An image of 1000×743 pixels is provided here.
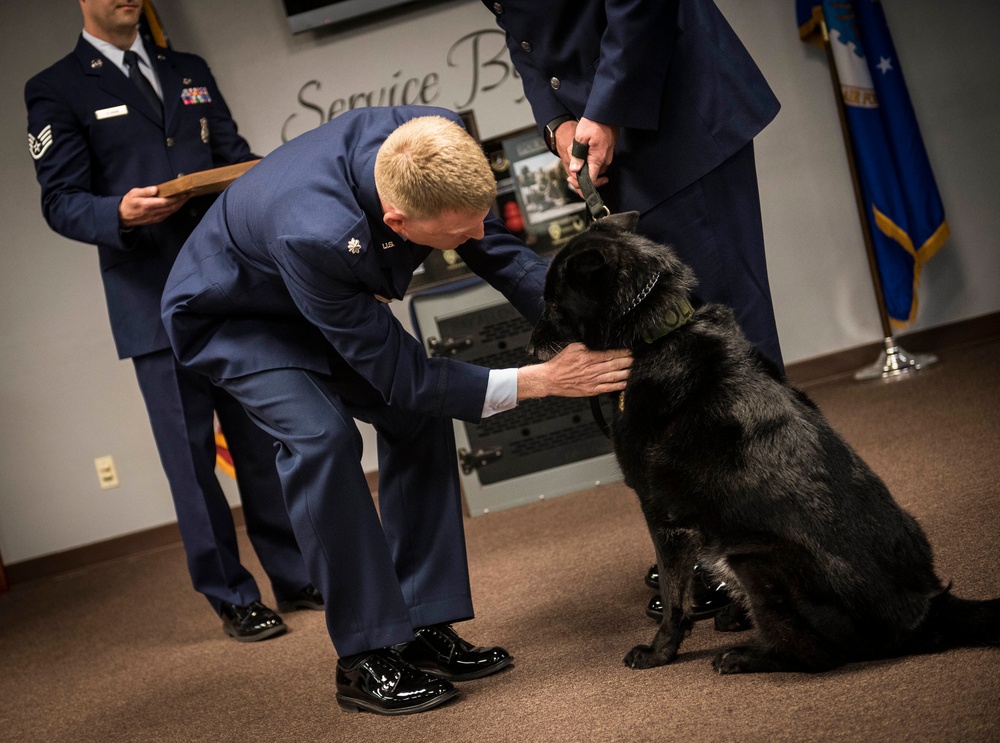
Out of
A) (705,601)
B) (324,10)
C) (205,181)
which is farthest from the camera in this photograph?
(324,10)

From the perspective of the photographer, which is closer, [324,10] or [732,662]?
[732,662]

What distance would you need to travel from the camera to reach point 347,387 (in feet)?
6.76

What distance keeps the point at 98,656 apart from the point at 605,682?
1815 mm

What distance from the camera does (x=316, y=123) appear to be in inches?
170

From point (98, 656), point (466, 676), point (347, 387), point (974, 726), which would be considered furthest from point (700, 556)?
point (98, 656)

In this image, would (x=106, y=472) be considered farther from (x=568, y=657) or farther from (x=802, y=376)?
(x=802, y=376)

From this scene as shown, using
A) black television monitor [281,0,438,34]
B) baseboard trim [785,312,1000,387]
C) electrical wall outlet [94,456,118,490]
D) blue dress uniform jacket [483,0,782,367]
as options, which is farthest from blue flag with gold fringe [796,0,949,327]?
electrical wall outlet [94,456,118,490]

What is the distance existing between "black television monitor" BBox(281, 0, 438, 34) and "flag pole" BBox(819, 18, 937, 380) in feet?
6.35

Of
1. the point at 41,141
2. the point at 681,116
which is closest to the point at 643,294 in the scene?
the point at 681,116

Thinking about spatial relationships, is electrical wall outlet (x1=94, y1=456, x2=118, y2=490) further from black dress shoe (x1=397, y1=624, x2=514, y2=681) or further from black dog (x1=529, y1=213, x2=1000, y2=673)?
black dog (x1=529, y1=213, x2=1000, y2=673)

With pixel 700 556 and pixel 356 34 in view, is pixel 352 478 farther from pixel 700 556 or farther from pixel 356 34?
pixel 356 34

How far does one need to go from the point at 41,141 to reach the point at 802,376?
3.26m

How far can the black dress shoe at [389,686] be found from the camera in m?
1.87

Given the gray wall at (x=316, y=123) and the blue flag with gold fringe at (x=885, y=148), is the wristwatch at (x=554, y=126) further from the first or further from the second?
the blue flag with gold fringe at (x=885, y=148)
